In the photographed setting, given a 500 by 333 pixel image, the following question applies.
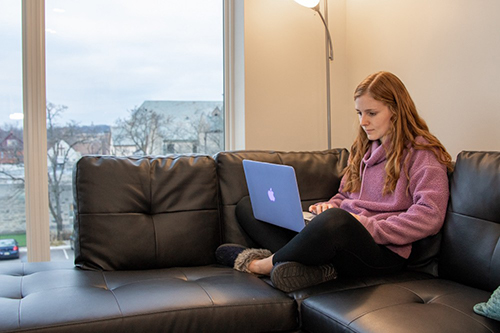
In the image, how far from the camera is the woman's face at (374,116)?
215 cm

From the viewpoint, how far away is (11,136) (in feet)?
8.61

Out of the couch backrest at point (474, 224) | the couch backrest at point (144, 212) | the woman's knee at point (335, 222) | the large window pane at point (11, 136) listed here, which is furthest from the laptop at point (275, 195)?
the large window pane at point (11, 136)

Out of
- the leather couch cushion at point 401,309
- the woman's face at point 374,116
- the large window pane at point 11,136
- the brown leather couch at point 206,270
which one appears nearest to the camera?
Result: the leather couch cushion at point 401,309

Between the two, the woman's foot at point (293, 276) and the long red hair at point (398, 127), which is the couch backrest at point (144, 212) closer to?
the woman's foot at point (293, 276)

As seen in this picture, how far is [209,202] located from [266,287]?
1.83ft

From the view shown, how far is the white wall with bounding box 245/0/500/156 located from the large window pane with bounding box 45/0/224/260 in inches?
10.7

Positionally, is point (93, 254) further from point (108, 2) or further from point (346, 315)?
point (108, 2)

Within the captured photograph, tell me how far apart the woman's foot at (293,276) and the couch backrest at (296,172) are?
46 cm

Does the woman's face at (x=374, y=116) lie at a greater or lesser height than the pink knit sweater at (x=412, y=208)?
greater

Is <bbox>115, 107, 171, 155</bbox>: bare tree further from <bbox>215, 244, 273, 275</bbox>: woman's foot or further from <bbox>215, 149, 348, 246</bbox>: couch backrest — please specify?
<bbox>215, 244, 273, 275</bbox>: woman's foot

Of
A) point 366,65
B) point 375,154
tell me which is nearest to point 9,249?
point 375,154

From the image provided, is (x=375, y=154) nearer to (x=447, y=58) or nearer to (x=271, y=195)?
(x=271, y=195)

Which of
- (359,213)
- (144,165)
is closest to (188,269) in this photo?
(144,165)

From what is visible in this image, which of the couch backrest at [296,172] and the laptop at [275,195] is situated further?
the couch backrest at [296,172]
